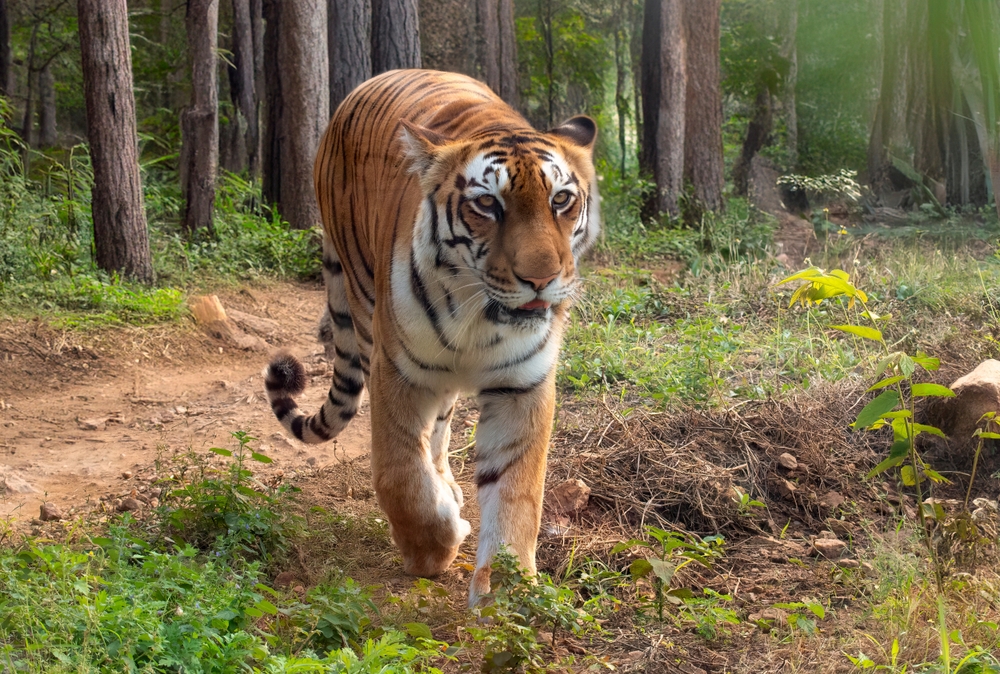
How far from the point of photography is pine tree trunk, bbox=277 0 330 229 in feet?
27.9

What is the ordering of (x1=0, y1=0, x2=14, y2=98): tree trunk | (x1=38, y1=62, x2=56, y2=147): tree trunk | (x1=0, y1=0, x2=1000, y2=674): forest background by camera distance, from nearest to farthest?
(x1=0, y1=0, x2=1000, y2=674): forest background → (x1=0, y1=0, x2=14, y2=98): tree trunk → (x1=38, y1=62, x2=56, y2=147): tree trunk

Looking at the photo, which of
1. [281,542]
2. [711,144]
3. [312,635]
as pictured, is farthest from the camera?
[711,144]

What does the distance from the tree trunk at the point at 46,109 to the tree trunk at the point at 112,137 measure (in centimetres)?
803

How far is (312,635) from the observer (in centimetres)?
234

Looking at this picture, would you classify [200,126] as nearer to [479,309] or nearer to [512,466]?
[479,309]

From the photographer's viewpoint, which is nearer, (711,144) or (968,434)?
(968,434)

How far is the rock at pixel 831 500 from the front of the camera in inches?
142

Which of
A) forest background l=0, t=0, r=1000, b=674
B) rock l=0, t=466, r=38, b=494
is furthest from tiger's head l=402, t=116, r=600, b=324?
rock l=0, t=466, r=38, b=494

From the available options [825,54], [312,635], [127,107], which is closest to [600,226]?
[312,635]

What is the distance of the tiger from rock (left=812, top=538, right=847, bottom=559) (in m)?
1.03

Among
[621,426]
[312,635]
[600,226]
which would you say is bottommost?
[621,426]

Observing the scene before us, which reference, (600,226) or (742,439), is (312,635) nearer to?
(600,226)

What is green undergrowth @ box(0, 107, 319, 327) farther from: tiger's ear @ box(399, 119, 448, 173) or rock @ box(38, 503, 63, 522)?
tiger's ear @ box(399, 119, 448, 173)

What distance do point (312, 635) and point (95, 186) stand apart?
5.63 m
